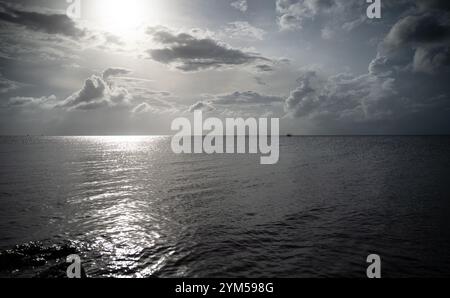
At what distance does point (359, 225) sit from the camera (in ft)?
75.8

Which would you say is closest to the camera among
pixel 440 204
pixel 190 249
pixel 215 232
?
pixel 190 249

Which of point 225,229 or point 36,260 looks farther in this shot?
point 225,229

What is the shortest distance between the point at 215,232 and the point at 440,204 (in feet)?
82.4

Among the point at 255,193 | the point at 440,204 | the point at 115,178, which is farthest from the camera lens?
the point at 115,178

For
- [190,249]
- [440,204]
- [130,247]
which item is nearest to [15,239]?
[130,247]

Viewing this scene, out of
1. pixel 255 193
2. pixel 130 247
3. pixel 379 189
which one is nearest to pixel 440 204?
pixel 379 189

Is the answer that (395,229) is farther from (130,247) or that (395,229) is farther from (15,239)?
(15,239)

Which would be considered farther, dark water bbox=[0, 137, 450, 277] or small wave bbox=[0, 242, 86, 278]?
dark water bbox=[0, 137, 450, 277]

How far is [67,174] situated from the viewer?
51844 millimetres

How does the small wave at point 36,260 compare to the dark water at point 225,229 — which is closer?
the small wave at point 36,260

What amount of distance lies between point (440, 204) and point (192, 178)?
115ft
